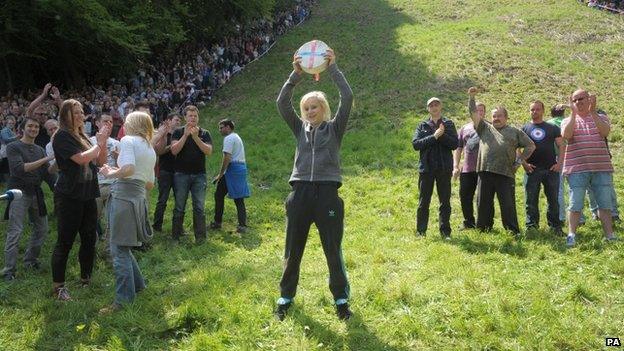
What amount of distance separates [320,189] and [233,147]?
467 cm

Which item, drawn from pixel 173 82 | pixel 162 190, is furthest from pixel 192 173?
pixel 173 82

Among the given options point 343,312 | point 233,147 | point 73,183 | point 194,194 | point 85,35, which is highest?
point 85,35

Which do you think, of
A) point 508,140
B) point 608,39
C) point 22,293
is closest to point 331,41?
point 608,39

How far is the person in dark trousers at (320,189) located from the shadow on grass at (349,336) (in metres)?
0.19

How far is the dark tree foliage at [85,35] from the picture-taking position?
19.8 metres

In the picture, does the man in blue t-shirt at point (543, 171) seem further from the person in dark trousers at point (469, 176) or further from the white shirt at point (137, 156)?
the white shirt at point (137, 156)

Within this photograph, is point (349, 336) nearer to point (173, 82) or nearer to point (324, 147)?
point (324, 147)

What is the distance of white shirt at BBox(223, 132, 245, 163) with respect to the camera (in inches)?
359

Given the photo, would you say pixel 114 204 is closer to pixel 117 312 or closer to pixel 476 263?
pixel 117 312

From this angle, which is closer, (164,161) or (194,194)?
(194,194)

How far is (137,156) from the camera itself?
546 centimetres

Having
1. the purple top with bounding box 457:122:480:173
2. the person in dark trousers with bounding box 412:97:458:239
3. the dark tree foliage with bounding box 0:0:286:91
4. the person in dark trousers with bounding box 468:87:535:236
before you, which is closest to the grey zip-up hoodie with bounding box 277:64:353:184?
the person in dark trousers with bounding box 412:97:458:239

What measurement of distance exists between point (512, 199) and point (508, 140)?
878 millimetres

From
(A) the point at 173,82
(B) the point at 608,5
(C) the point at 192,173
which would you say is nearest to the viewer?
(C) the point at 192,173
